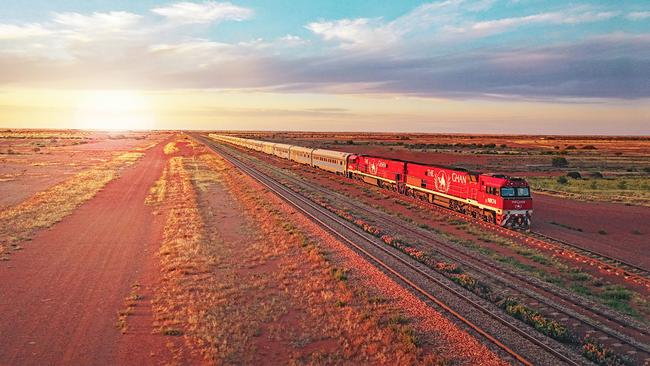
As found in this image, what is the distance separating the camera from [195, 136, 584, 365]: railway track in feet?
41.2

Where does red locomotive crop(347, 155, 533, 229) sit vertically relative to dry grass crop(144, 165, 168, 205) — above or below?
above

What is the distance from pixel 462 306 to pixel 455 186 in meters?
20.0

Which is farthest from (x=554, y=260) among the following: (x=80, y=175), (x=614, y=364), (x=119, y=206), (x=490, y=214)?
(x=80, y=175)

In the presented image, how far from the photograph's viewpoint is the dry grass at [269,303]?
42.5 ft

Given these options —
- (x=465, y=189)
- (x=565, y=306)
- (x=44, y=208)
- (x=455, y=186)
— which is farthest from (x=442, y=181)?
(x=44, y=208)

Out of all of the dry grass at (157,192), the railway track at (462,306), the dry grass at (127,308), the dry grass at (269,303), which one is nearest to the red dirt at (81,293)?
the dry grass at (127,308)

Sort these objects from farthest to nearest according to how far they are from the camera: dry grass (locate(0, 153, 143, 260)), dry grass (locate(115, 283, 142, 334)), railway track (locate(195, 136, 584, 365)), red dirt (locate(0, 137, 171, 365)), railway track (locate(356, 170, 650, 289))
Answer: dry grass (locate(0, 153, 143, 260))
railway track (locate(356, 170, 650, 289))
dry grass (locate(115, 283, 142, 334))
red dirt (locate(0, 137, 171, 365))
railway track (locate(195, 136, 584, 365))

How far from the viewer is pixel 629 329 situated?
49.3 ft

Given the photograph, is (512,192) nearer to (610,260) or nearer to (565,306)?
(610,260)

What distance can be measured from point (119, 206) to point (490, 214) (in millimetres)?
27754

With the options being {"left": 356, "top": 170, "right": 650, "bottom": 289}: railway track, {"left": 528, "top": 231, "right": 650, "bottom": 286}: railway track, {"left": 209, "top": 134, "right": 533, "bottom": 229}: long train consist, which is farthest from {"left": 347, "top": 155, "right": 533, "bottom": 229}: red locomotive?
{"left": 528, "top": 231, "right": 650, "bottom": 286}: railway track

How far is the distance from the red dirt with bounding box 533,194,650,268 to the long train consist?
2740mm

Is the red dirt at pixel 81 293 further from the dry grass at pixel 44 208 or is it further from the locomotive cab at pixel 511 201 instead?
the locomotive cab at pixel 511 201

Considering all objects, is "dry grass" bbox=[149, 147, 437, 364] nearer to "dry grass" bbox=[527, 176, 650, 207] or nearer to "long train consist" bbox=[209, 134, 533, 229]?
"long train consist" bbox=[209, 134, 533, 229]
